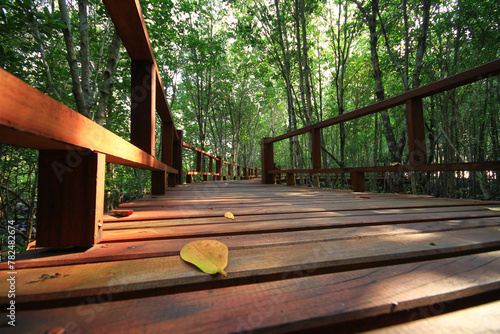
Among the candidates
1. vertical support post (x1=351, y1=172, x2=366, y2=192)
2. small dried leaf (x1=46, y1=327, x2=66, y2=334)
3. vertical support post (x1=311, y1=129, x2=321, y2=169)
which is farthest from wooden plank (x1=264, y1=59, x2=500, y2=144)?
small dried leaf (x1=46, y1=327, x2=66, y2=334)

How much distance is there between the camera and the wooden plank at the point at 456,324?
0.42 metres

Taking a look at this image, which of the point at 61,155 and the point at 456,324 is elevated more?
the point at 61,155

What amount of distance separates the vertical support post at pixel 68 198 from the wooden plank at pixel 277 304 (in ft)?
1.04

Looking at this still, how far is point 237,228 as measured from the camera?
40.4 inches

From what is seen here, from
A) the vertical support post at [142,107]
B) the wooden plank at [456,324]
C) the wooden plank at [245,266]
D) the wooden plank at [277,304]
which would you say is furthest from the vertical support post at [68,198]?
the vertical support post at [142,107]

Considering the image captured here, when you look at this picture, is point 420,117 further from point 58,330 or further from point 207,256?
point 58,330

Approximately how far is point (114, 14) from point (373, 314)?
1853 millimetres

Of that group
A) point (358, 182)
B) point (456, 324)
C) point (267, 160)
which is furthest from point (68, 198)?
point (267, 160)

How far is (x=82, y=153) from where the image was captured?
0.71 metres

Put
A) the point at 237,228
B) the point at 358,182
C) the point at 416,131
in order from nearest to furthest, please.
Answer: the point at 237,228, the point at 416,131, the point at 358,182

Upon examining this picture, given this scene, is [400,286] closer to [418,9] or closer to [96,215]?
[96,215]

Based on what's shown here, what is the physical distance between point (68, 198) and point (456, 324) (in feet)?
3.51

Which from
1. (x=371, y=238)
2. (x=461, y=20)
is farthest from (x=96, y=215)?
(x=461, y=20)

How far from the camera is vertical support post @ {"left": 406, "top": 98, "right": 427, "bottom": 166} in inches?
78.1
